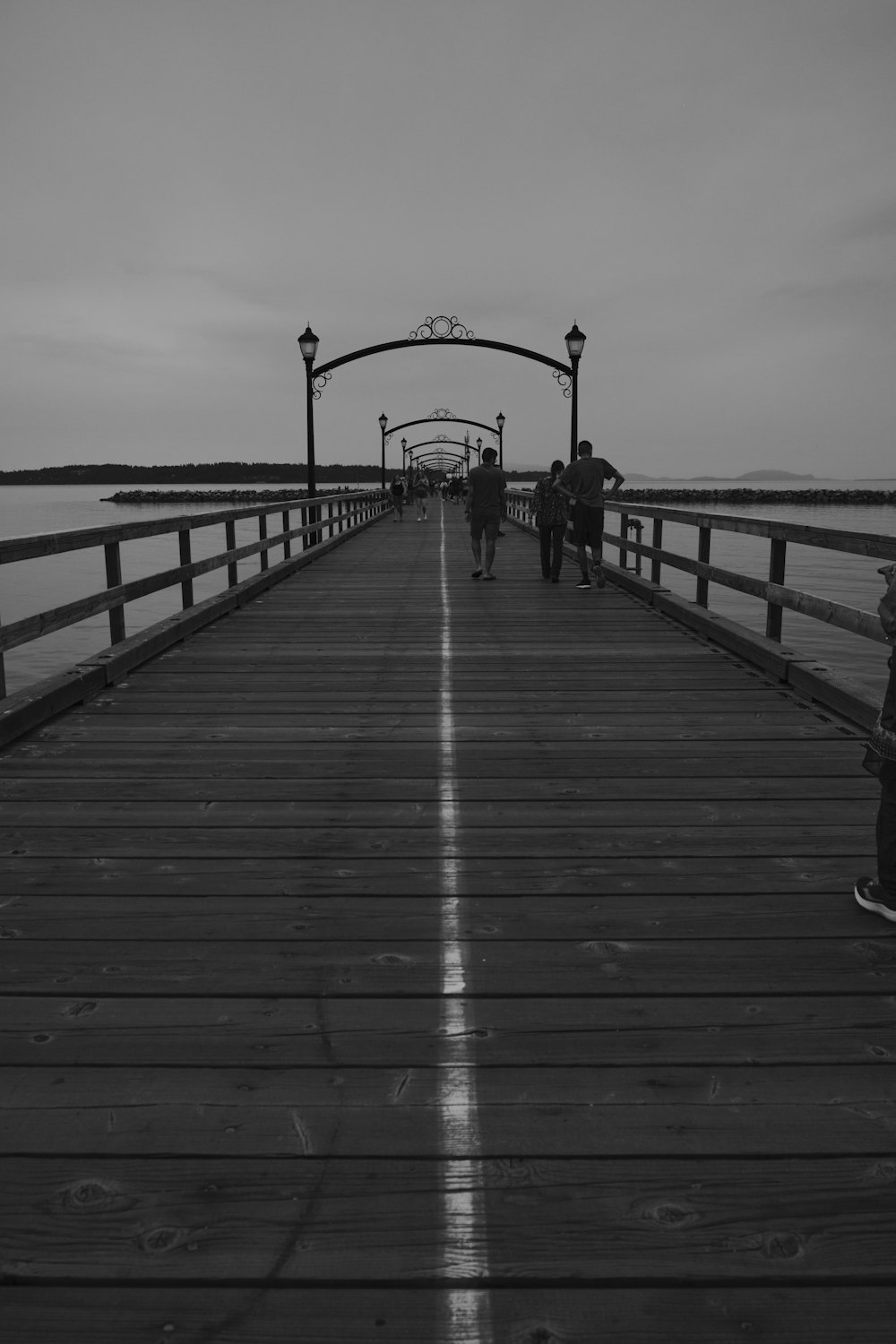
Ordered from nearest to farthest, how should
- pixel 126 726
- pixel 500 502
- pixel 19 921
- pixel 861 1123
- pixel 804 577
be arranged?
pixel 861 1123 → pixel 19 921 → pixel 126 726 → pixel 500 502 → pixel 804 577

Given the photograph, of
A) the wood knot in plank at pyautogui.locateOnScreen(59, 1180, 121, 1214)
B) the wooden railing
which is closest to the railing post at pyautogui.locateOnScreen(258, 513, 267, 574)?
the wooden railing

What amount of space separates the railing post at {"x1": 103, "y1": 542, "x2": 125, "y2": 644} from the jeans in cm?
756

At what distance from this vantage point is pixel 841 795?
490 centimetres

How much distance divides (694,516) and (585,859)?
21.7ft

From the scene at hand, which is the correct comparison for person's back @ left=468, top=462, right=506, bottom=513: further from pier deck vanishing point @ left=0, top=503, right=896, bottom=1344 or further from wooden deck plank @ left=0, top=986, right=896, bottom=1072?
wooden deck plank @ left=0, top=986, right=896, bottom=1072

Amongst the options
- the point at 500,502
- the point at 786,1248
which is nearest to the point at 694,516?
the point at 500,502

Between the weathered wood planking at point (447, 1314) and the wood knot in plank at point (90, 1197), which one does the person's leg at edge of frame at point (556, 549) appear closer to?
the wood knot in plank at point (90, 1197)

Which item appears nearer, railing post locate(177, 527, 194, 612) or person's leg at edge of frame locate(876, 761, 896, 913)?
person's leg at edge of frame locate(876, 761, 896, 913)

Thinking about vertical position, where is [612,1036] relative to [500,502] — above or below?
below

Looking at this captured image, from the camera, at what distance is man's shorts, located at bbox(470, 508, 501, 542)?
14.7 metres

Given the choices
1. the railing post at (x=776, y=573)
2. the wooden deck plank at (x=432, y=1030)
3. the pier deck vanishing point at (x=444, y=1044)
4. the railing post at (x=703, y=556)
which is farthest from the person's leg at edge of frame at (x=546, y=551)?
the wooden deck plank at (x=432, y=1030)

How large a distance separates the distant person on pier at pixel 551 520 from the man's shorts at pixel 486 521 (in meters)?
0.57

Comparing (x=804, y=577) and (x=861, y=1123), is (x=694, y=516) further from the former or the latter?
(x=804, y=577)

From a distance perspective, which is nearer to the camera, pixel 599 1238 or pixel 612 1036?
Result: pixel 599 1238
